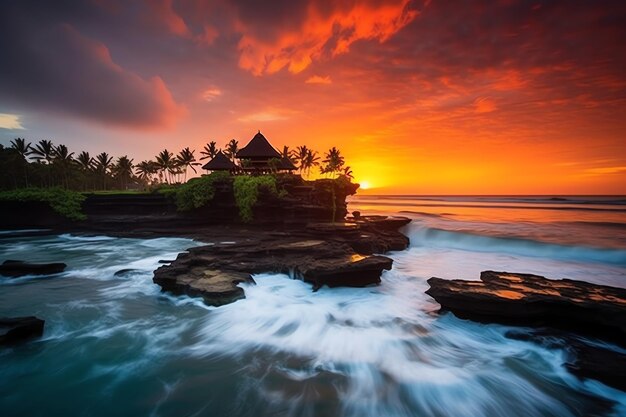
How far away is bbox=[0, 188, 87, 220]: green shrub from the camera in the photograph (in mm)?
23297

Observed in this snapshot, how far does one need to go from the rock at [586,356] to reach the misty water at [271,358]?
164mm

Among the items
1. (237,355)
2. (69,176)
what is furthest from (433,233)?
(69,176)

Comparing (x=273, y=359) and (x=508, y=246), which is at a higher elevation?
(x=508, y=246)

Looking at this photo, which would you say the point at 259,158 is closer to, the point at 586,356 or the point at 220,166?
the point at 220,166

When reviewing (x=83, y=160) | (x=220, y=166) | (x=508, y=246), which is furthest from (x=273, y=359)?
(x=83, y=160)

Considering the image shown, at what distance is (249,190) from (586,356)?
1904 centimetres

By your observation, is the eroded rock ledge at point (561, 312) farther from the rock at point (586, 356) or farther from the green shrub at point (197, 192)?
the green shrub at point (197, 192)

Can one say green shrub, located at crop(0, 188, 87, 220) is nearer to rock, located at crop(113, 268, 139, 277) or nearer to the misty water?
the misty water

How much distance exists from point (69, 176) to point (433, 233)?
7000 centimetres

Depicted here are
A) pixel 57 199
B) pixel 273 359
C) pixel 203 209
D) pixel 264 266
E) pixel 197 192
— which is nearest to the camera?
pixel 273 359

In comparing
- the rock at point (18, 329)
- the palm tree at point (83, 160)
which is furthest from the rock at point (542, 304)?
the palm tree at point (83, 160)

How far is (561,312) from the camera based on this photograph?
6.51m

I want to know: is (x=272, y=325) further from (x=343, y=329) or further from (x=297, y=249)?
(x=297, y=249)

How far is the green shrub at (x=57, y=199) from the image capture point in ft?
76.4
